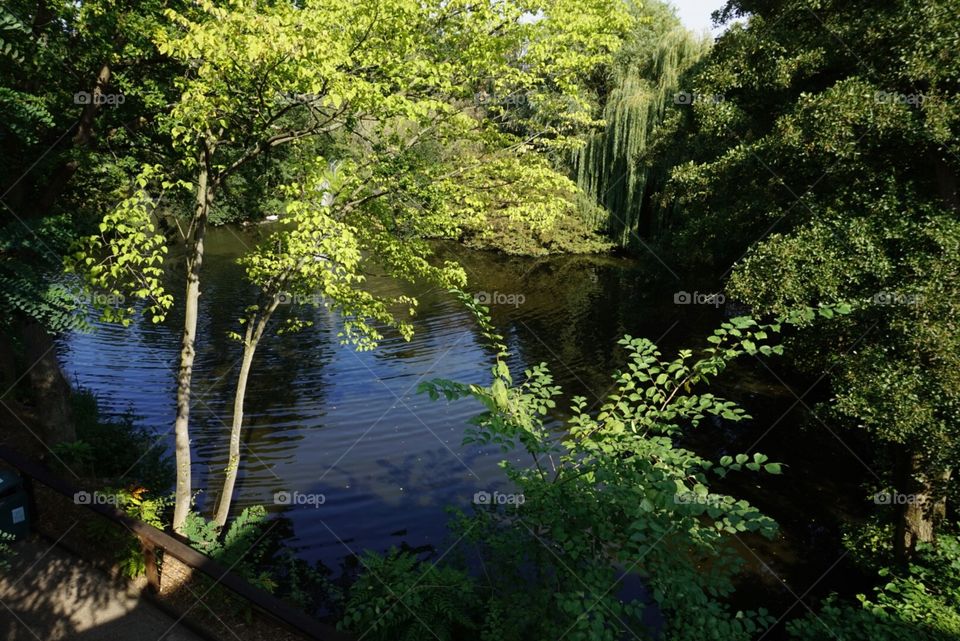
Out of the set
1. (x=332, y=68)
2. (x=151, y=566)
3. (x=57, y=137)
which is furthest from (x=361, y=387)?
(x=332, y=68)

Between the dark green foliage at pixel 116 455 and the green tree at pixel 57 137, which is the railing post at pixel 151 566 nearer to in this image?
the green tree at pixel 57 137

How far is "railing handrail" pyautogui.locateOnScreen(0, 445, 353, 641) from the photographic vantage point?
15.9ft

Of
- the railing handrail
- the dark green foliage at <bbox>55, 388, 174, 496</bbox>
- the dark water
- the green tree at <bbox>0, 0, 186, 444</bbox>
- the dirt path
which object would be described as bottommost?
the dark water

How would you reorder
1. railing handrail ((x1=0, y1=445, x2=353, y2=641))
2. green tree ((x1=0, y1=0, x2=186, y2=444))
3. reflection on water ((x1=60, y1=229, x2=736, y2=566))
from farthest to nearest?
reflection on water ((x1=60, y1=229, x2=736, y2=566))
green tree ((x1=0, y1=0, x2=186, y2=444))
railing handrail ((x1=0, y1=445, x2=353, y2=641))

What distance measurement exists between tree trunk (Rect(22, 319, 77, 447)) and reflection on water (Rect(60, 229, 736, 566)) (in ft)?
4.45

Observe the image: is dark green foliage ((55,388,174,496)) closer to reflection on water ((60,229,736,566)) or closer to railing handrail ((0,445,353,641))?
reflection on water ((60,229,736,566))

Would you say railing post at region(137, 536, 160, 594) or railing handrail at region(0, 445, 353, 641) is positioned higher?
railing handrail at region(0, 445, 353, 641)

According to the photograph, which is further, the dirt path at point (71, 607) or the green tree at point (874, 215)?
the green tree at point (874, 215)

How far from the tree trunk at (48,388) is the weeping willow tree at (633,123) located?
20.9 m

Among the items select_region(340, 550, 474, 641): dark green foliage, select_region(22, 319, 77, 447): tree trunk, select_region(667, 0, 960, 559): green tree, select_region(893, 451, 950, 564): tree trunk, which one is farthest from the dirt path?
select_region(893, 451, 950, 564): tree trunk

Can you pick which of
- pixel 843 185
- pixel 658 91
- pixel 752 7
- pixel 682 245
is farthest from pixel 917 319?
pixel 658 91

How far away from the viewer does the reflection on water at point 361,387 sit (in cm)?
1084

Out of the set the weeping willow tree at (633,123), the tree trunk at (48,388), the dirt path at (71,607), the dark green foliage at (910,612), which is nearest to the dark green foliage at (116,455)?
the tree trunk at (48,388)

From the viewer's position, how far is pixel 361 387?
15.8 metres
